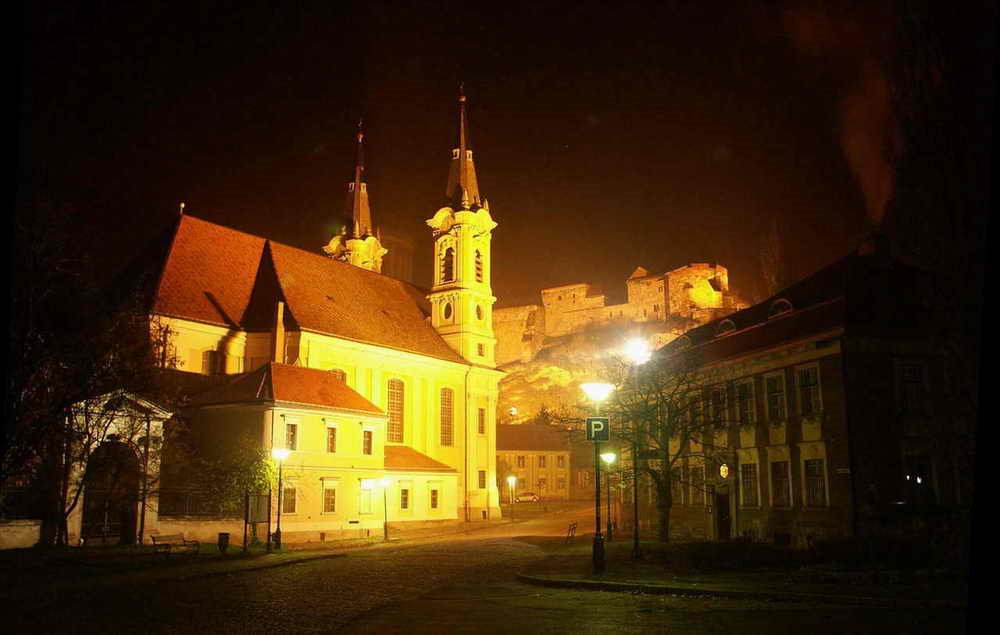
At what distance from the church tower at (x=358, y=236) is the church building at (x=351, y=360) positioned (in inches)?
4.6

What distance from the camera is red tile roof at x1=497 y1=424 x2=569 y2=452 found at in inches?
3723

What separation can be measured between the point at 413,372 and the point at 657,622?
42.8 meters

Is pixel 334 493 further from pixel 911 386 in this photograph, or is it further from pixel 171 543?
pixel 911 386

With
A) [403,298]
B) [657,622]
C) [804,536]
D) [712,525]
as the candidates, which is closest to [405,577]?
[657,622]

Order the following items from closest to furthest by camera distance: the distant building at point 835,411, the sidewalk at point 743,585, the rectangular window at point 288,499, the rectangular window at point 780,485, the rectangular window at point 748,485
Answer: the sidewalk at point 743,585, the distant building at point 835,411, the rectangular window at point 780,485, the rectangular window at point 748,485, the rectangular window at point 288,499

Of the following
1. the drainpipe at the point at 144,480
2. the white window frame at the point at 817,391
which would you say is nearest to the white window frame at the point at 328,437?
the drainpipe at the point at 144,480

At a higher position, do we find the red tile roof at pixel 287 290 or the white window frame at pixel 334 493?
the red tile roof at pixel 287 290

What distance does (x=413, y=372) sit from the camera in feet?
183

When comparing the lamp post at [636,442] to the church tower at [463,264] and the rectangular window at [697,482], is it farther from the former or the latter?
the church tower at [463,264]

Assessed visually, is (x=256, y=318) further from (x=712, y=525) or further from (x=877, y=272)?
(x=877, y=272)

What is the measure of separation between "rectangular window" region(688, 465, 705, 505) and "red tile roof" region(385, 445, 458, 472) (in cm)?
1873

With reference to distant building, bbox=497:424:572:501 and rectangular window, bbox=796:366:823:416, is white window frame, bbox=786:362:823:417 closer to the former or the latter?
rectangular window, bbox=796:366:823:416

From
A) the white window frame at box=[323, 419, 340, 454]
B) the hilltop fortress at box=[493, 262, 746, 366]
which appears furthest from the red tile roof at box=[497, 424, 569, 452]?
the white window frame at box=[323, 419, 340, 454]

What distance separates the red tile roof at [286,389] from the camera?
39188 mm
